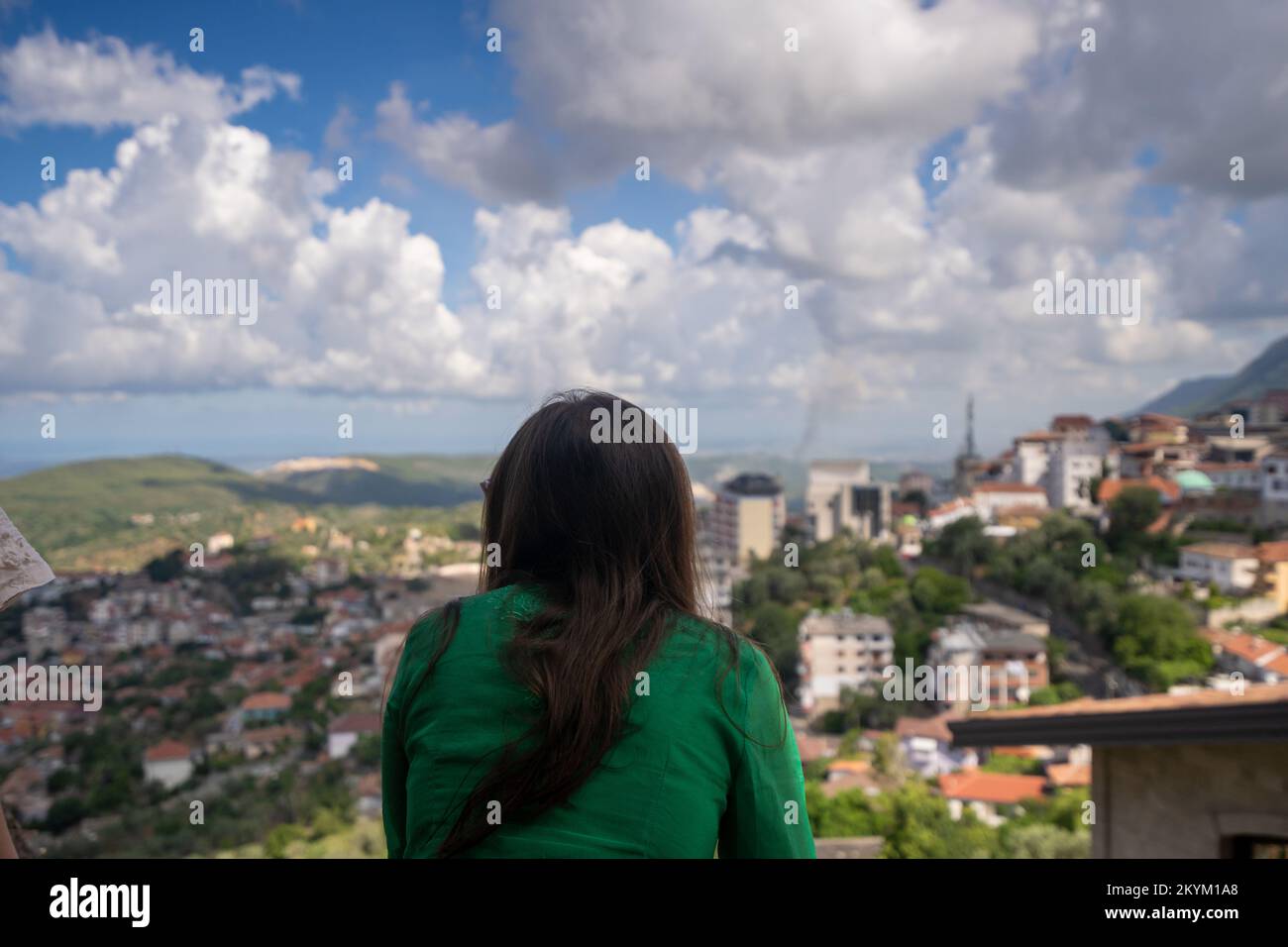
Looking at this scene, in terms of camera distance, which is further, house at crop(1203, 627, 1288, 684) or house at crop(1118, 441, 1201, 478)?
house at crop(1118, 441, 1201, 478)

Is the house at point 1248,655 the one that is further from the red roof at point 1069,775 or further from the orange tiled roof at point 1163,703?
the orange tiled roof at point 1163,703

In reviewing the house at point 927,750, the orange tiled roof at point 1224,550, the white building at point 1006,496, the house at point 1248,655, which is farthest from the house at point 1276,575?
the white building at point 1006,496

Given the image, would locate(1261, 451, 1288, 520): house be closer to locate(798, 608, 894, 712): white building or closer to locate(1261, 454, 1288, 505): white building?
locate(1261, 454, 1288, 505): white building

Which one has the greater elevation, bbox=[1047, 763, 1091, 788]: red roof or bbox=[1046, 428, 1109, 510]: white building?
bbox=[1046, 428, 1109, 510]: white building

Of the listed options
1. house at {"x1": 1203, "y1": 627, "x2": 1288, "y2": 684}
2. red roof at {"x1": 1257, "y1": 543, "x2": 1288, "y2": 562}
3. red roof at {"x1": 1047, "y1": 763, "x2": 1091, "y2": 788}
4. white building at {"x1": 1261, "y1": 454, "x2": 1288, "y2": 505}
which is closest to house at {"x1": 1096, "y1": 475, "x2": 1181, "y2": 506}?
white building at {"x1": 1261, "y1": 454, "x2": 1288, "y2": 505}

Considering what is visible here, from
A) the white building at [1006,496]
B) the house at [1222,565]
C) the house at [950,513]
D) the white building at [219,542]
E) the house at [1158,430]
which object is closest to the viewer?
the white building at [219,542]

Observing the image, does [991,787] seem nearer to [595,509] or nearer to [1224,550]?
[1224,550]
